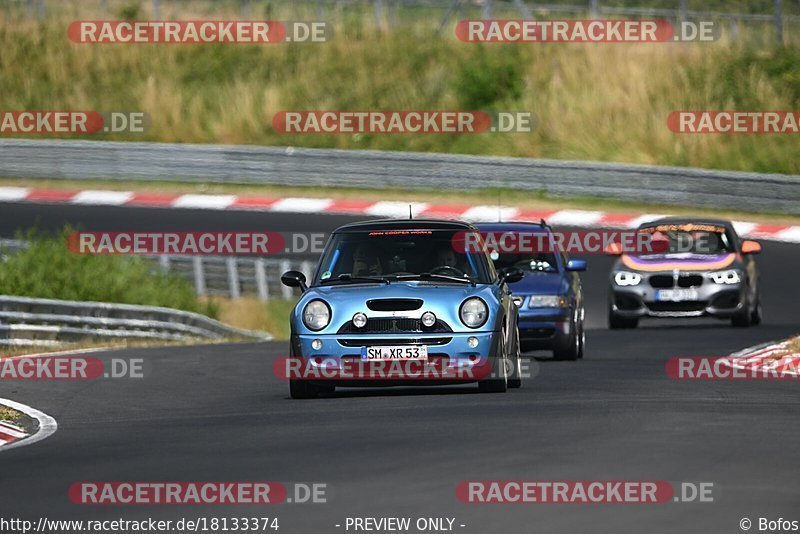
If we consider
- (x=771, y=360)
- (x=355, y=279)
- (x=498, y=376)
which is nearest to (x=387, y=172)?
(x=771, y=360)

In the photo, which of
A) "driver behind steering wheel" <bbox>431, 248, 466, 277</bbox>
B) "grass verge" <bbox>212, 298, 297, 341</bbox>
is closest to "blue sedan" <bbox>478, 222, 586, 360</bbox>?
"driver behind steering wheel" <bbox>431, 248, 466, 277</bbox>

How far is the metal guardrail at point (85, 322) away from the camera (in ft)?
74.3

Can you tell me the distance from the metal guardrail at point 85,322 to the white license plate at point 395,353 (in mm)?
9003

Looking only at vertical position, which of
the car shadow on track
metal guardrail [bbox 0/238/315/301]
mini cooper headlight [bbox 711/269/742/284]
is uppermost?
metal guardrail [bbox 0/238/315/301]

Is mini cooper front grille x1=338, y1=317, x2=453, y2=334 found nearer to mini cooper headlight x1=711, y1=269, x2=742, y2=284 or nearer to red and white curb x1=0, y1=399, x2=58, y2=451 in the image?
red and white curb x1=0, y1=399, x2=58, y2=451

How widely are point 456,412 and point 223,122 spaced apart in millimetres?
30441

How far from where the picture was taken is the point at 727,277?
77.3 ft

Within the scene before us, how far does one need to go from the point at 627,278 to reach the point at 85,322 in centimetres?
659

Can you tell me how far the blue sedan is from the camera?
19.0m

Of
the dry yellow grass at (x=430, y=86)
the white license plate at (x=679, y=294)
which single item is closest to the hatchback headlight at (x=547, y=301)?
the white license plate at (x=679, y=294)

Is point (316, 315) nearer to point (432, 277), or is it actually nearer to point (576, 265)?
point (432, 277)

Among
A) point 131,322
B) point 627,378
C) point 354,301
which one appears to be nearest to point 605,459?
point 354,301

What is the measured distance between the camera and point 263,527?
27.6 feet

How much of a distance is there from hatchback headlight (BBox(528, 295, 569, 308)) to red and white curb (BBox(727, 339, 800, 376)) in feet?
5.54
